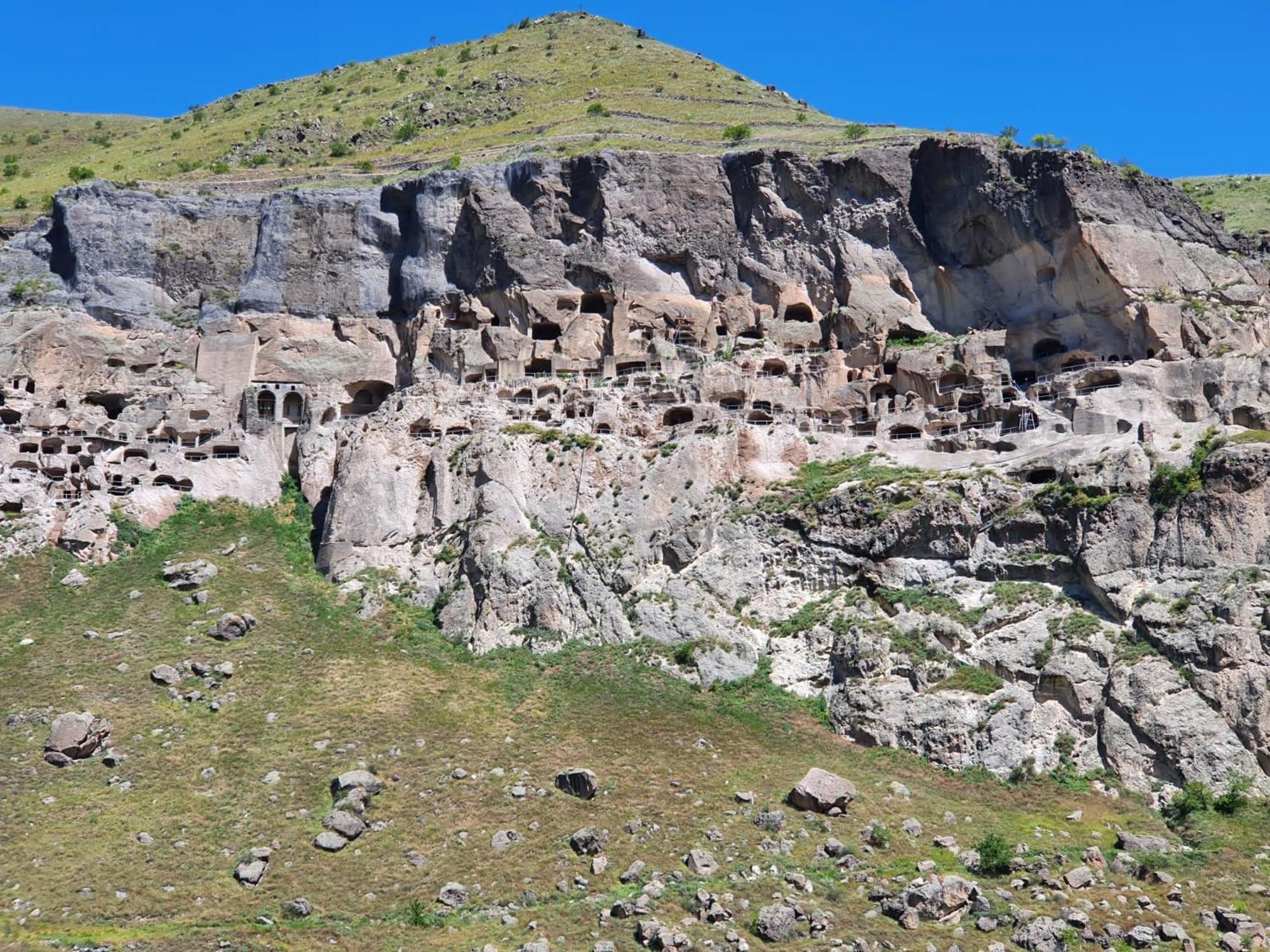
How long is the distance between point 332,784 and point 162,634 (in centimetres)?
1131

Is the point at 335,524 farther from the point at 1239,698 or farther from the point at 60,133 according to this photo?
the point at 60,133

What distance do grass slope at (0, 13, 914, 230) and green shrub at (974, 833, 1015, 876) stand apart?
4377 centimetres

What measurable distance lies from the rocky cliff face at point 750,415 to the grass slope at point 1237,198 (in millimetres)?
14872

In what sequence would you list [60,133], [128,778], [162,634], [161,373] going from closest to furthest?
[128,778]
[162,634]
[161,373]
[60,133]

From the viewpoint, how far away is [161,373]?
60.9m

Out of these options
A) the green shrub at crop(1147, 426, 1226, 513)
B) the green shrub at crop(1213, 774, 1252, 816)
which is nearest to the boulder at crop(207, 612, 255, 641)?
the green shrub at crop(1147, 426, 1226, 513)

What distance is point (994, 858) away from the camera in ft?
113

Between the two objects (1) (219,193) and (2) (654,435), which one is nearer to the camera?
(2) (654,435)

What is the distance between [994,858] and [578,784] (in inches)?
473

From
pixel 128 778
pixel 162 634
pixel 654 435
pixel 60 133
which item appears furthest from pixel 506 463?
pixel 60 133

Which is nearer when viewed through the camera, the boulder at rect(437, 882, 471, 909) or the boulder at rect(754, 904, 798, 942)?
the boulder at rect(754, 904, 798, 942)

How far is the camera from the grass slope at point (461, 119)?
78.2m

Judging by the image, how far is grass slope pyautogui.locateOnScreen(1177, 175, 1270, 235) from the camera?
245 ft

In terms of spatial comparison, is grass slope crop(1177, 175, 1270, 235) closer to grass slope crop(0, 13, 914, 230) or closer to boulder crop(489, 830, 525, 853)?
grass slope crop(0, 13, 914, 230)
